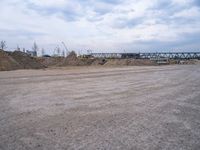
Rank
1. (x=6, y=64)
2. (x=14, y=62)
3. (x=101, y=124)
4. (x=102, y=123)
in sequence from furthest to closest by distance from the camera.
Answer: (x=14, y=62) → (x=6, y=64) → (x=102, y=123) → (x=101, y=124)

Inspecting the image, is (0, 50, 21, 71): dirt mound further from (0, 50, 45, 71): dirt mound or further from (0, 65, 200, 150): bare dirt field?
(0, 65, 200, 150): bare dirt field

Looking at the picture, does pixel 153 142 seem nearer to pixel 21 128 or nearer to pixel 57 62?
pixel 21 128

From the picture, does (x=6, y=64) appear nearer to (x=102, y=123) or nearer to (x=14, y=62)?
(x=14, y=62)

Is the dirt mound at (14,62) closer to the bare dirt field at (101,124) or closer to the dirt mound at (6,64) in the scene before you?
the dirt mound at (6,64)

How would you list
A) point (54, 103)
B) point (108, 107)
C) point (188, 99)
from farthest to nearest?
1. point (188, 99)
2. point (54, 103)
3. point (108, 107)

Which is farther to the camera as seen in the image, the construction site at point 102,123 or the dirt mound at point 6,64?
the dirt mound at point 6,64

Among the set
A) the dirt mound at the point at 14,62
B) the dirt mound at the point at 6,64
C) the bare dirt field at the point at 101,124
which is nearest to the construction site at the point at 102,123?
the bare dirt field at the point at 101,124

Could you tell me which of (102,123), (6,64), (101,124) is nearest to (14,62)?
(6,64)

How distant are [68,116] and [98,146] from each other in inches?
149

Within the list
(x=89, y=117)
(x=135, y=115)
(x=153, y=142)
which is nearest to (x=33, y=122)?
(x=89, y=117)

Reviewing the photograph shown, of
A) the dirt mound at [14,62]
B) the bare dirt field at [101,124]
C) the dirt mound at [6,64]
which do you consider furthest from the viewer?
the dirt mound at [14,62]

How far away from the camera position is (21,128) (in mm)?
8852

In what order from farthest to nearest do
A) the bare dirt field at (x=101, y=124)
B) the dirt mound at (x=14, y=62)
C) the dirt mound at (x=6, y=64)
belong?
1. the dirt mound at (x=14, y=62)
2. the dirt mound at (x=6, y=64)
3. the bare dirt field at (x=101, y=124)

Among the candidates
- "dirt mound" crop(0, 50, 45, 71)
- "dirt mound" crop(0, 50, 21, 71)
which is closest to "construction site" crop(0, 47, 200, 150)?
"dirt mound" crop(0, 50, 21, 71)
